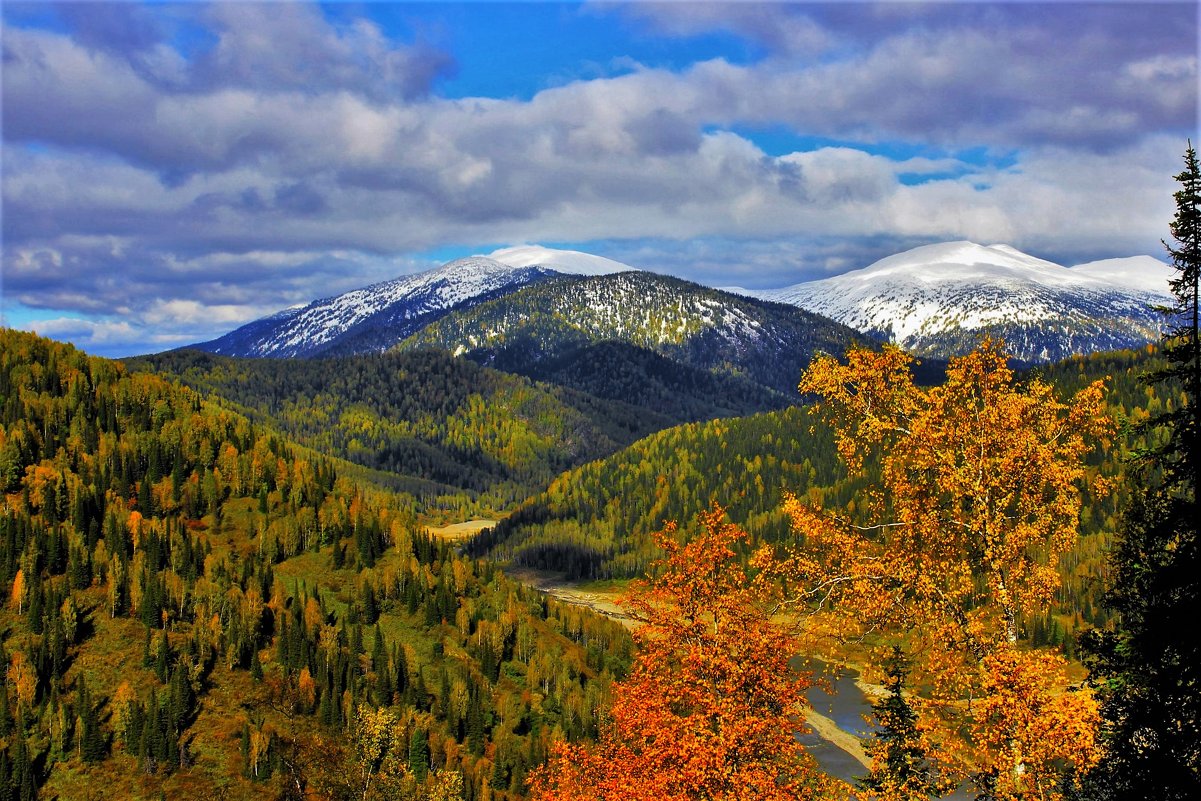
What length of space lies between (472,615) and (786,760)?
177 meters

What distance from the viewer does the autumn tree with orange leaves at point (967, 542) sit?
24.7m

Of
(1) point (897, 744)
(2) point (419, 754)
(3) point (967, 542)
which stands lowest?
(2) point (419, 754)

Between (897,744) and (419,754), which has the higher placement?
(897,744)

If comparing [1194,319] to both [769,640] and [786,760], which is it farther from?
[786,760]

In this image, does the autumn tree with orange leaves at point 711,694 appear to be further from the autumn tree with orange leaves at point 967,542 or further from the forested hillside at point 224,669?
the forested hillside at point 224,669

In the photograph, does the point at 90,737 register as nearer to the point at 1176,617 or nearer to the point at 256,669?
the point at 256,669

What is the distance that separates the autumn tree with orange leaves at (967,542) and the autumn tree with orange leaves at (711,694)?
247 centimetres

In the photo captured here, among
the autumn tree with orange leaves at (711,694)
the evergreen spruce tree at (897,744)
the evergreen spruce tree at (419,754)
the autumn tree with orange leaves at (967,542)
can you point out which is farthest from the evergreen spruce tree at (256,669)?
the autumn tree with orange leaves at (967,542)

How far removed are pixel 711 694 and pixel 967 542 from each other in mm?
9969

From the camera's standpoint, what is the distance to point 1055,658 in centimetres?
2467

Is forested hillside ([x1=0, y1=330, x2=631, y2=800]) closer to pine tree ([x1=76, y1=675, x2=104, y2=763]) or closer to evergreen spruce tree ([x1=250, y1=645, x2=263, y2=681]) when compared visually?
pine tree ([x1=76, y1=675, x2=104, y2=763])

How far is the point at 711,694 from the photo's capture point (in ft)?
99.0

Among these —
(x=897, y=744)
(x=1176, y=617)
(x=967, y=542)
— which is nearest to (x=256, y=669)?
(x=897, y=744)

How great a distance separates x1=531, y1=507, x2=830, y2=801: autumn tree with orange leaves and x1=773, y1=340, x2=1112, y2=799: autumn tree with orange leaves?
8.09 ft
